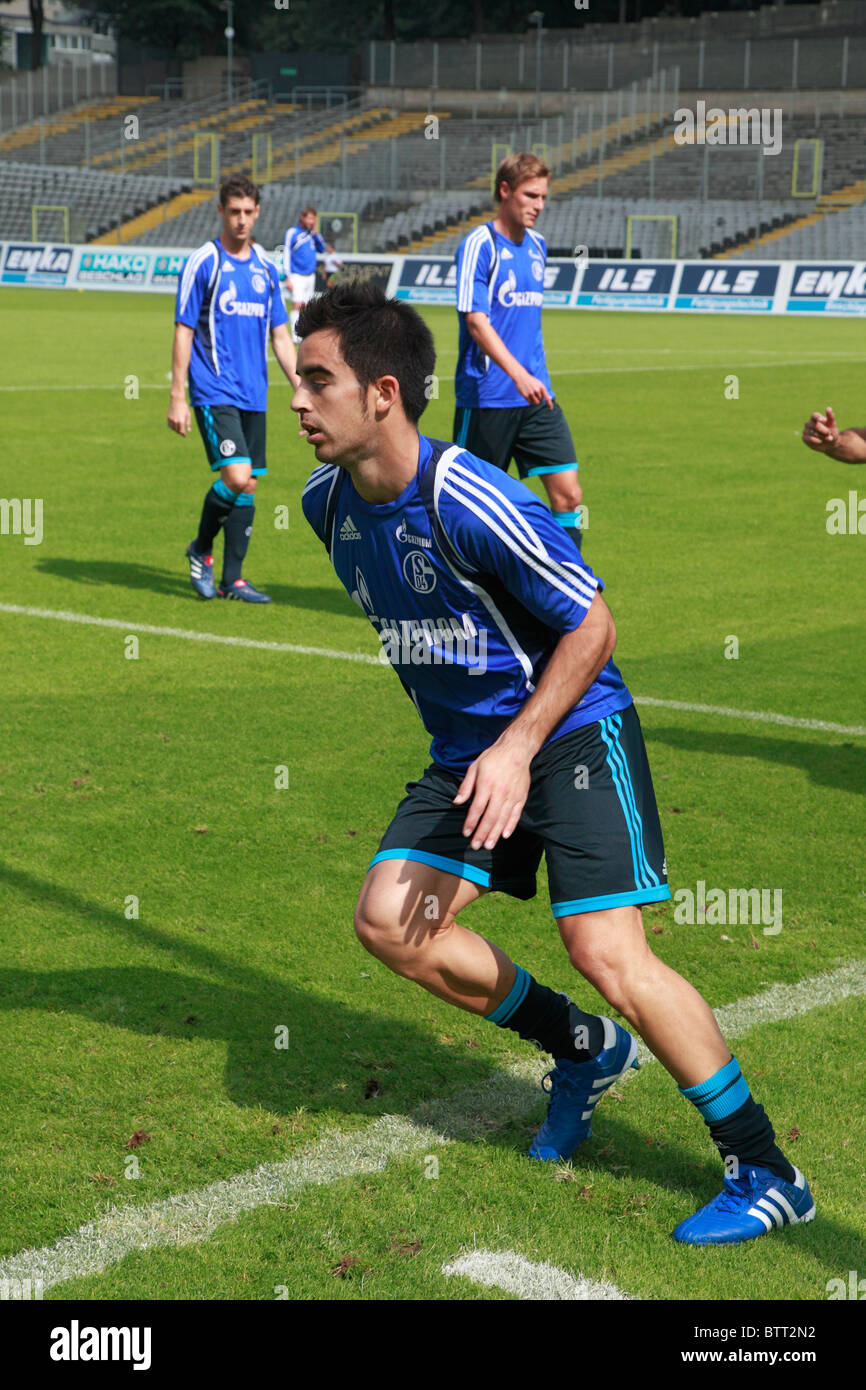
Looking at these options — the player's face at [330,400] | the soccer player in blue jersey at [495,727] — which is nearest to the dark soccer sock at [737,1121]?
the soccer player in blue jersey at [495,727]

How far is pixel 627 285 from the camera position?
37.1 m

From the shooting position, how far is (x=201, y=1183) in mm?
3506

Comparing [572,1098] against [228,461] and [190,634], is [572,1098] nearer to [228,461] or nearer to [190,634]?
[190,634]

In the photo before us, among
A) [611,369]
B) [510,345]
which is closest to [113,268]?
[611,369]

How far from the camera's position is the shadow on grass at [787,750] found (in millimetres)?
6520

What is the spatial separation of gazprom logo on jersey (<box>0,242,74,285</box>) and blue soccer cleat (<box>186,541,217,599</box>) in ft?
122

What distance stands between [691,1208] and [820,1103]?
0.59m

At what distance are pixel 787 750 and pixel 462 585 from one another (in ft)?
12.5

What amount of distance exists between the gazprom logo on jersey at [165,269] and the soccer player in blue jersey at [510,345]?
114 ft

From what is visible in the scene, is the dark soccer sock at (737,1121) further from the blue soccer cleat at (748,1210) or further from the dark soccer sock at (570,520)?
the dark soccer sock at (570,520)

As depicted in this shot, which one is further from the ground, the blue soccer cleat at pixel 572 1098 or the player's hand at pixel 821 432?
the player's hand at pixel 821 432

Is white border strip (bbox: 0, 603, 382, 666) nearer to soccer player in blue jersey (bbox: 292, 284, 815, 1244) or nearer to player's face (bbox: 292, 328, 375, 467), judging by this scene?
soccer player in blue jersey (bbox: 292, 284, 815, 1244)
